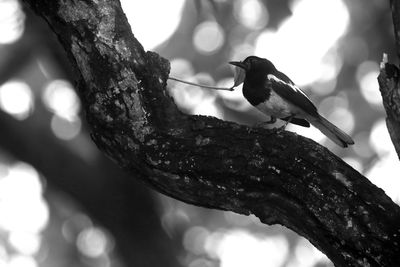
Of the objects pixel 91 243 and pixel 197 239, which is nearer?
pixel 91 243

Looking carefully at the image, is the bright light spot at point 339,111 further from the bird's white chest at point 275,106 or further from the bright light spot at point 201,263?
the bird's white chest at point 275,106

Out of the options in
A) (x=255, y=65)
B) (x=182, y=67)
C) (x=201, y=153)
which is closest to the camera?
(x=201, y=153)

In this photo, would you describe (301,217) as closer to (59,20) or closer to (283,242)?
(59,20)

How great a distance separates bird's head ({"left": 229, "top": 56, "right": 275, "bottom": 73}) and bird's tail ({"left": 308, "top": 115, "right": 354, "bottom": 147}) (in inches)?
17.8

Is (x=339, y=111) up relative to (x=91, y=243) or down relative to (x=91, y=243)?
up

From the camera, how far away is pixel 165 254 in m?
4.07

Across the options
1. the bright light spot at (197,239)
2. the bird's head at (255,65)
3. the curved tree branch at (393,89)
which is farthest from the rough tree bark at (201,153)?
the bright light spot at (197,239)

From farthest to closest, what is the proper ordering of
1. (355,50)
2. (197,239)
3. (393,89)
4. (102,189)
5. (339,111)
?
(197,239)
(339,111)
(355,50)
(102,189)
(393,89)

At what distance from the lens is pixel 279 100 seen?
4543 mm

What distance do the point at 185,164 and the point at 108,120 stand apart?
361mm

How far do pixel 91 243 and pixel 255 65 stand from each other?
5.29 meters

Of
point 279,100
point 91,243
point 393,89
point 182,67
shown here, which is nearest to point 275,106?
point 279,100

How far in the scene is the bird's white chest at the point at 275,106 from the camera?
4523 mm

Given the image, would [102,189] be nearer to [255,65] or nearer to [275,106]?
[275,106]
